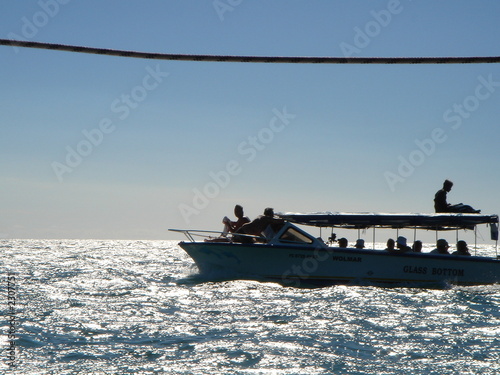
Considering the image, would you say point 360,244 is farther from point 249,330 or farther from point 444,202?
point 249,330

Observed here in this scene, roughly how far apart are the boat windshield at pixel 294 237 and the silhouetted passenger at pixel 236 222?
2212mm

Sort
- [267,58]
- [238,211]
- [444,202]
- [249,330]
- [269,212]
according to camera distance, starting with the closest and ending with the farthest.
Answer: [267,58] → [249,330] → [269,212] → [238,211] → [444,202]

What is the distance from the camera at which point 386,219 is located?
21.0 metres

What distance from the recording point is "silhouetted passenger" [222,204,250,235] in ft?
70.6

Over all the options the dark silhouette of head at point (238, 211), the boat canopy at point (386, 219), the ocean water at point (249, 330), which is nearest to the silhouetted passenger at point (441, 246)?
the boat canopy at point (386, 219)

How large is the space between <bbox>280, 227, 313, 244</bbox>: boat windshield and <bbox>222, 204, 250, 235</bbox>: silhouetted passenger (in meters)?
2.21

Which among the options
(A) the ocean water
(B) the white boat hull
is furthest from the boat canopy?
(A) the ocean water

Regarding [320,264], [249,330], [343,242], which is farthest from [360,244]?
[249,330]

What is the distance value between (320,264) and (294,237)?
3.88 feet

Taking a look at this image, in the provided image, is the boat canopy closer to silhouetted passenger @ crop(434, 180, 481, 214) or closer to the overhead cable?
silhouetted passenger @ crop(434, 180, 481, 214)

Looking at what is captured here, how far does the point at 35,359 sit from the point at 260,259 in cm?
1043

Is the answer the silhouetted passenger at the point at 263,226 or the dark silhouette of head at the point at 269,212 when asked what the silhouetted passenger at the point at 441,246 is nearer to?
the silhouetted passenger at the point at 263,226

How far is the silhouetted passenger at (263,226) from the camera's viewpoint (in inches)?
794

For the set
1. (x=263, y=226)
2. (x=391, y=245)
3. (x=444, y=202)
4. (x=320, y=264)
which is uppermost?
(x=444, y=202)
